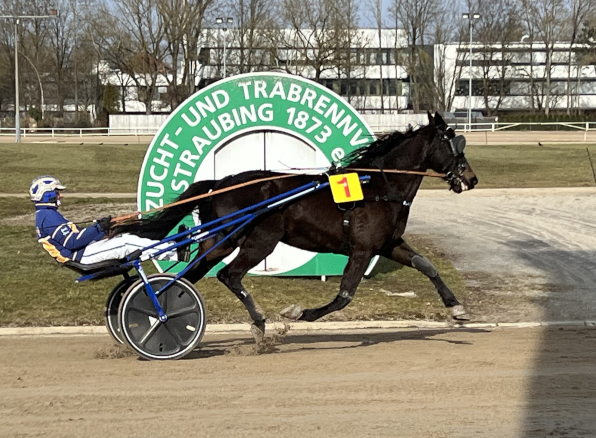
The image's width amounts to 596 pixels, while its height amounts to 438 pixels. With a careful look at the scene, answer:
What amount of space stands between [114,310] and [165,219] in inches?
33.5

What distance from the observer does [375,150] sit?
725cm

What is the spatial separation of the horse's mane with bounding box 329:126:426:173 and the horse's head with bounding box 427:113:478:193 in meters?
0.17

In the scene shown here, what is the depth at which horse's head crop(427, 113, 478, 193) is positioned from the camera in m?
7.15

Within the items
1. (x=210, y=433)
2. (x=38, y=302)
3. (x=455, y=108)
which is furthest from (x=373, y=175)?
(x=455, y=108)

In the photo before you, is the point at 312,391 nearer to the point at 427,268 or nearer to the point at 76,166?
the point at 427,268

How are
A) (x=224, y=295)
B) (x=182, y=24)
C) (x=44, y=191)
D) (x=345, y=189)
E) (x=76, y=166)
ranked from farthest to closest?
1. (x=182, y=24)
2. (x=76, y=166)
3. (x=224, y=295)
4. (x=345, y=189)
5. (x=44, y=191)

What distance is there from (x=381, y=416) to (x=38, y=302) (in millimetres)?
5353

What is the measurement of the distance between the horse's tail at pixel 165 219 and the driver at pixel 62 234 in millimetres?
358

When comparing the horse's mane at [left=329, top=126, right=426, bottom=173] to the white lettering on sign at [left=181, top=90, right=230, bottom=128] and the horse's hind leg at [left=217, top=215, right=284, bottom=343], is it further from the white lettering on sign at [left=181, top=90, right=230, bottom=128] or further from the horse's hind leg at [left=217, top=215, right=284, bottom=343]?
the white lettering on sign at [left=181, top=90, right=230, bottom=128]

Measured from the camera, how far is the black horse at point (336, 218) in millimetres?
6840

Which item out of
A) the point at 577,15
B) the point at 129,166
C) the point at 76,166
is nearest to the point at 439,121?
the point at 129,166

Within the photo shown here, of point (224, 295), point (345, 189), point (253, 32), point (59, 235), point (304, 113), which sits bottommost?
point (224, 295)

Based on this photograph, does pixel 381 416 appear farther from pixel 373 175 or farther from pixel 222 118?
pixel 222 118

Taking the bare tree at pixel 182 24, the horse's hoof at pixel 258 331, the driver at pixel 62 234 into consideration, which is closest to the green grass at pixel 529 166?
the horse's hoof at pixel 258 331
